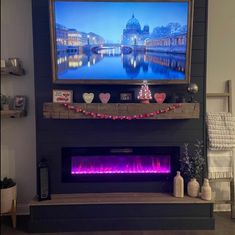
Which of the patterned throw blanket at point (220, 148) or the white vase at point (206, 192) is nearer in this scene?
the white vase at point (206, 192)

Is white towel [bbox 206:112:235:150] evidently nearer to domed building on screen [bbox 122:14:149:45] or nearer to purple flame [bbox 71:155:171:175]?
purple flame [bbox 71:155:171:175]

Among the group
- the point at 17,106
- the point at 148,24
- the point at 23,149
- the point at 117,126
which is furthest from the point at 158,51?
the point at 23,149

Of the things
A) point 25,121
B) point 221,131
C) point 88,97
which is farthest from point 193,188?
point 25,121

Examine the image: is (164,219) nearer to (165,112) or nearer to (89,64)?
(165,112)

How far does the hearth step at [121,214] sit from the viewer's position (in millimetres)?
2439

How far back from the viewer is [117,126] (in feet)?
8.64

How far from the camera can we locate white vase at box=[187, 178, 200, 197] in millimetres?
2539

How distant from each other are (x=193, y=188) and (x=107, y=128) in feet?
3.12

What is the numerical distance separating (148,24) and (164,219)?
1720 millimetres

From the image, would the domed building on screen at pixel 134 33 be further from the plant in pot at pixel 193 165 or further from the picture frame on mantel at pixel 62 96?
the plant in pot at pixel 193 165

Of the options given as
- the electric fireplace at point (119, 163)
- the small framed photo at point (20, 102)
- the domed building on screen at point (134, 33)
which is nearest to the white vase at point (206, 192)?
the electric fireplace at point (119, 163)

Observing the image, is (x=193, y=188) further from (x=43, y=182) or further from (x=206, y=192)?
(x=43, y=182)

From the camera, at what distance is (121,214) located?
2.47m

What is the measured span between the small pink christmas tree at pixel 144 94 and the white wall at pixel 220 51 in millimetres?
735
